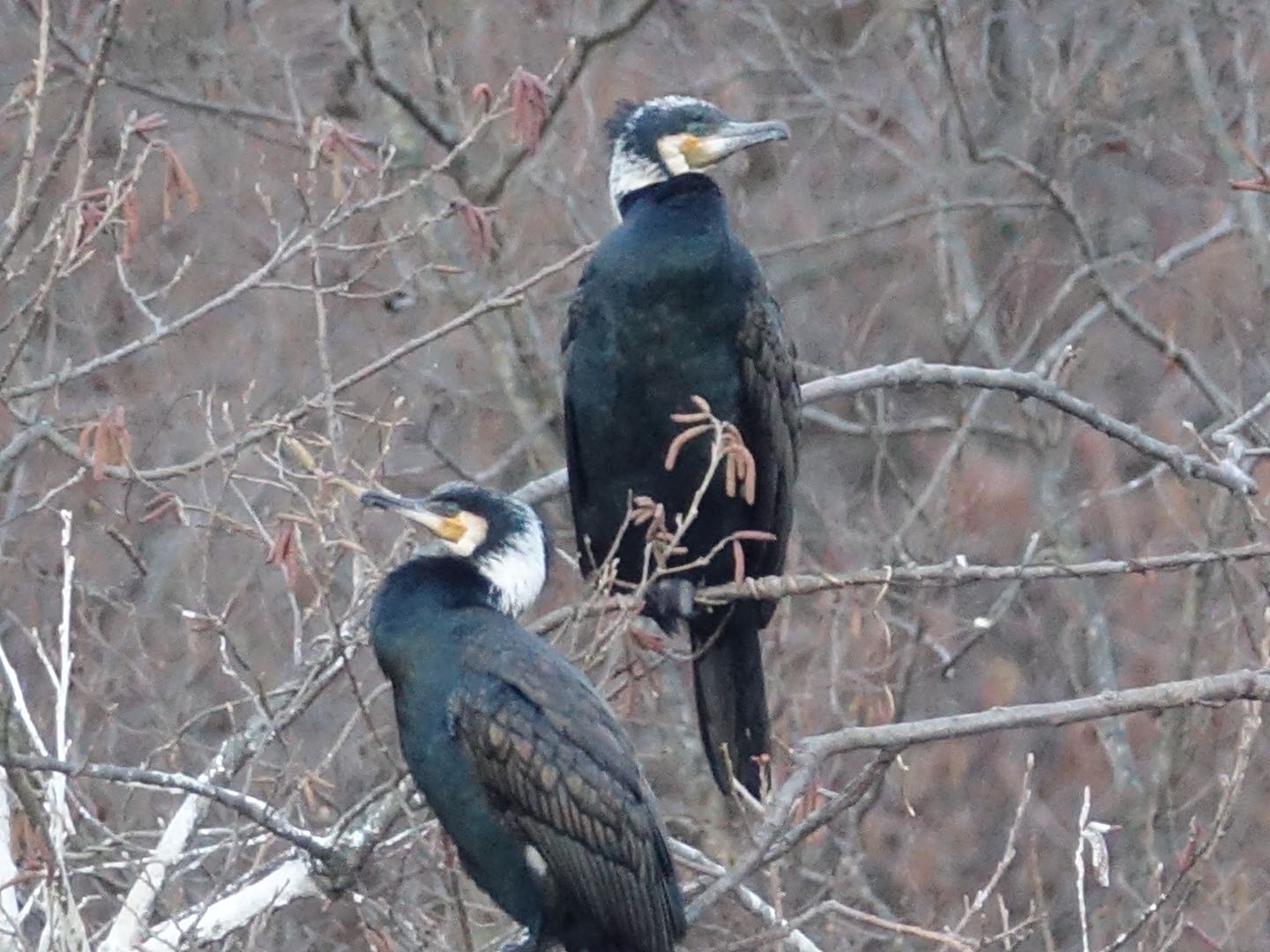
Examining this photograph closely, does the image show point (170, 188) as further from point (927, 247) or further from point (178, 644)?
point (927, 247)

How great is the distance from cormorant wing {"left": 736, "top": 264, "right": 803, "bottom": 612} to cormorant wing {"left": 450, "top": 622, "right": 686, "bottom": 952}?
134cm

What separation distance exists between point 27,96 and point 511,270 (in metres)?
3.30

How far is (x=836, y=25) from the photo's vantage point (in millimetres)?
10000

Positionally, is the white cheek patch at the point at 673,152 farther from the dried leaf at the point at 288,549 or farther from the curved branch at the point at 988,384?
the dried leaf at the point at 288,549

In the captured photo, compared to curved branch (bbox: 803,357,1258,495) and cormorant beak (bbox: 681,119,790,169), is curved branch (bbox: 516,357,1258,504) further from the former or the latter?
cormorant beak (bbox: 681,119,790,169)

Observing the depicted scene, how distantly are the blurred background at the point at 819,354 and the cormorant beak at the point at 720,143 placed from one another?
137 centimetres

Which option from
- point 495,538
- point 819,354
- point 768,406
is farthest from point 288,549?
point 819,354

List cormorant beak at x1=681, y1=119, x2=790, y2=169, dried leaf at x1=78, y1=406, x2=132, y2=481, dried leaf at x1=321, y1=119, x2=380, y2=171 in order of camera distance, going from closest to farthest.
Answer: dried leaf at x1=78, y1=406, x2=132, y2=481, dried leaf at x1=321, y1=119, x2=380, y2=171, cormorant beak at x1=681, y1=119, x2=790, y2=169

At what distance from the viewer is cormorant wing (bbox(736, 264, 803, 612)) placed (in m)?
5.23

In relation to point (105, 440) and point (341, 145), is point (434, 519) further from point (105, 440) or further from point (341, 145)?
point (341, 145)

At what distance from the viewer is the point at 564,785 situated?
3984mm

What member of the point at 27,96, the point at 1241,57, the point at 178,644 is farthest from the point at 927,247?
the point at 27,96

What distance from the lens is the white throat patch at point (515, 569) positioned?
4.22 meters

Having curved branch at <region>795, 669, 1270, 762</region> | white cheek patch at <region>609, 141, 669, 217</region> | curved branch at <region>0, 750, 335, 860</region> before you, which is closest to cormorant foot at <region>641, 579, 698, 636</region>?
white cheek patch at <region>609, 141, 669, 217</region>
